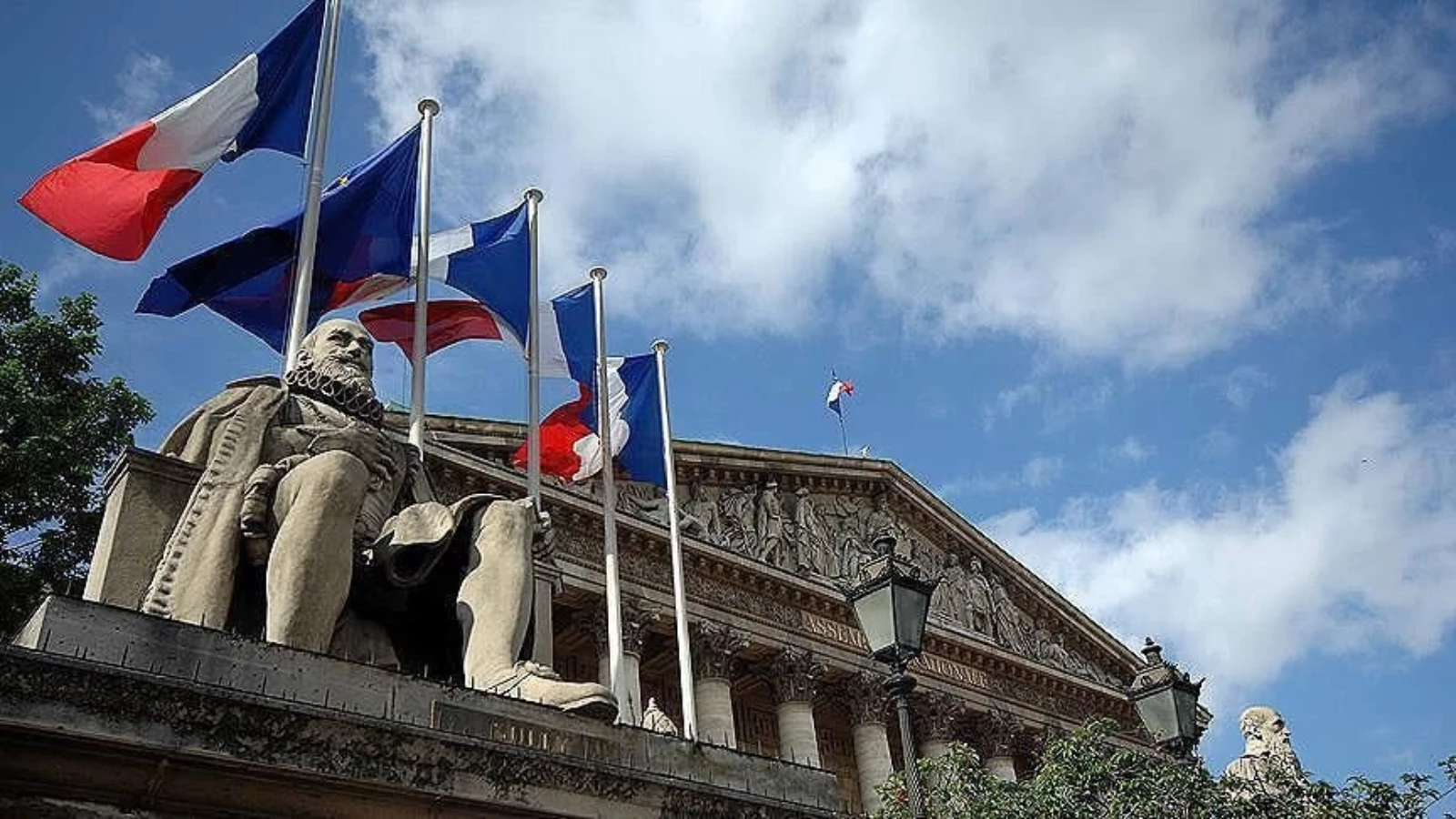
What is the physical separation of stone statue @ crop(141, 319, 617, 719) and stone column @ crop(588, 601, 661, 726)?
15569mm

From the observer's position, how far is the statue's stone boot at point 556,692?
12.1ft

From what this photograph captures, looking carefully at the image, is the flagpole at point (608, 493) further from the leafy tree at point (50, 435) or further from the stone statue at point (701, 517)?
the stone statue at point (701, 517)

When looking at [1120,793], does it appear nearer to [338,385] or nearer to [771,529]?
[338,385]

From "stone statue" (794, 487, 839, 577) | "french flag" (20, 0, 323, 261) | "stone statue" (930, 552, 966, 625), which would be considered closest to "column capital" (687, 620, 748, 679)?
"stone statue" (794, 487, 839, 577)

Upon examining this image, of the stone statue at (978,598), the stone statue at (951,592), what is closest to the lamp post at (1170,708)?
the stone statue at (951,592)

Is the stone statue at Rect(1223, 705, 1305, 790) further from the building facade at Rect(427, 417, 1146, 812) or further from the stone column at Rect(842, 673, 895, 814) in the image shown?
the stone column at Rect(842, 673, 895, 814)

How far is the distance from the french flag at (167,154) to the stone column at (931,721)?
1907cm

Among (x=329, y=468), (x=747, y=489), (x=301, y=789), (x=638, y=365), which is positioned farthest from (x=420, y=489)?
(x=747, y=489)

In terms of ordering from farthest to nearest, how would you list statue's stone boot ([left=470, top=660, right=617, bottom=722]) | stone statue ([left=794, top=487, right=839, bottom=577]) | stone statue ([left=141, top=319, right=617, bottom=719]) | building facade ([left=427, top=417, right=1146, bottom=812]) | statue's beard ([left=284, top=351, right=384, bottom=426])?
stone statue ([left=794, top=487, right=839, bottom=577])
building facade ([left=427, top=417, right=1146, bottom=812])
statue's beard ([left=284, top=351, right=384, bottom=426])
stone statue ([left=141, top=319, right=617, bottom=719])
statue's stone boot ([left=470, top=660, right=617, bottom=722])

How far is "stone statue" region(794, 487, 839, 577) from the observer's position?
1033 inches

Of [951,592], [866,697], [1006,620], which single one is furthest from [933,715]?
[1006,620]

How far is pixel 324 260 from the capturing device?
11055mm

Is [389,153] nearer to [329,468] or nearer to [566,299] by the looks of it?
[566,299]

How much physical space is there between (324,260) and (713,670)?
519 inches
